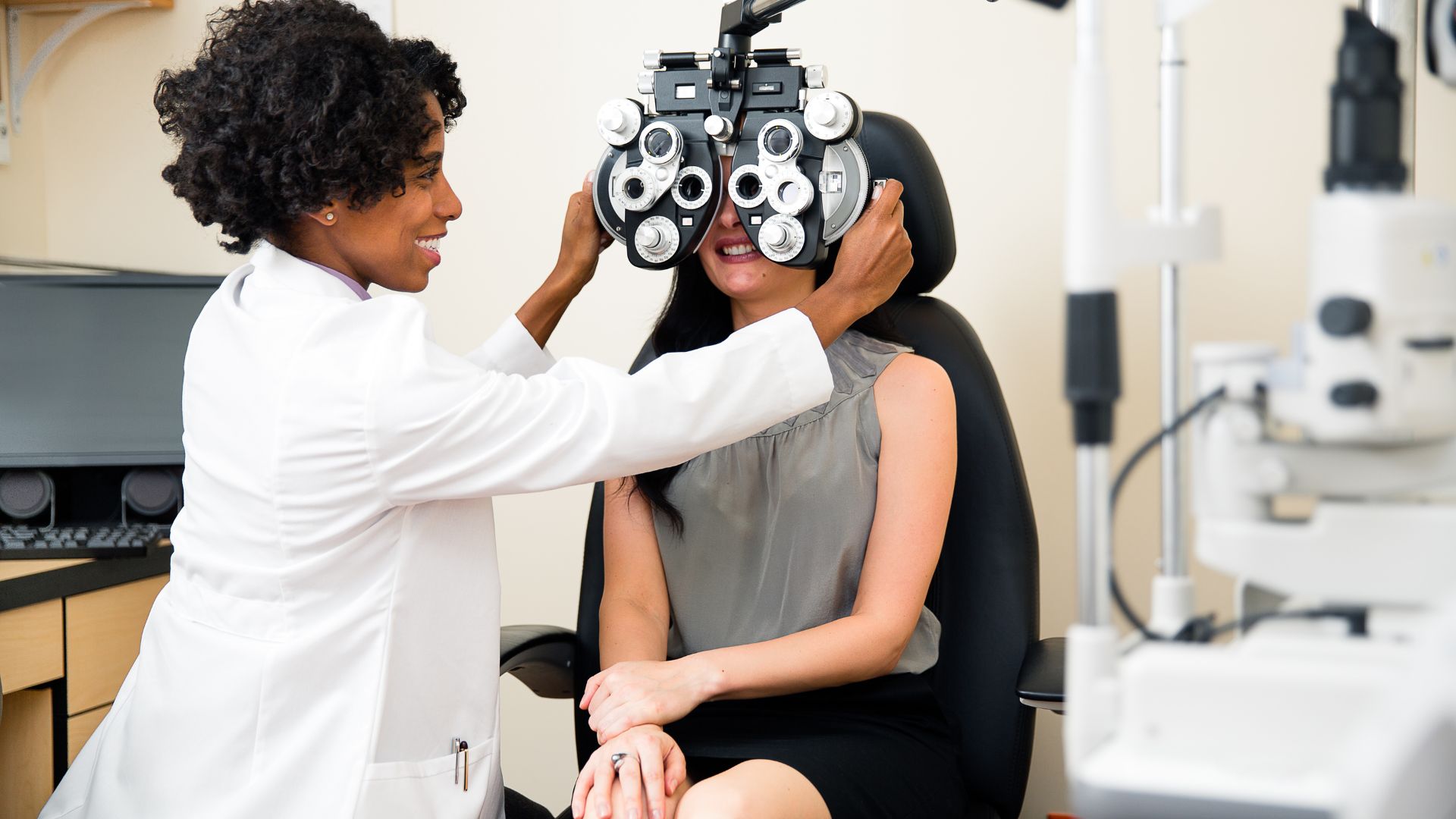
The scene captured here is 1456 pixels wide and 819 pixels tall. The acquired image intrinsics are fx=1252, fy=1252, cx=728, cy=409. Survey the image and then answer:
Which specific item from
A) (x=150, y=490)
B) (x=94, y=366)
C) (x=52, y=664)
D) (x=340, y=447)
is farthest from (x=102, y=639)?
(x=340, y=447)

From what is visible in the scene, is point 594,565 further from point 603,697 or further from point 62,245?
point 62,245

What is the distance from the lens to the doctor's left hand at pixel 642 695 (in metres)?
1.20

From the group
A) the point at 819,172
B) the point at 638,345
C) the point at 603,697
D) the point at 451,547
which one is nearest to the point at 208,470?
the point at 451,547

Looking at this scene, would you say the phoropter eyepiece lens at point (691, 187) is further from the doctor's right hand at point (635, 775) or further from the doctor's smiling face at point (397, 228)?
the doctor's right hand at point (635, 775)

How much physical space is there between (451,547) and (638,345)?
93 centimetres

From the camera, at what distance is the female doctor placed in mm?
1105

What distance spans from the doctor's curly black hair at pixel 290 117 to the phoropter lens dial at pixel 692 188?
0.88 ft

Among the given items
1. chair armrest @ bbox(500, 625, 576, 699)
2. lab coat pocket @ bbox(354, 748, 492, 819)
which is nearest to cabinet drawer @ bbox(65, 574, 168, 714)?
chair armrest @ bbox(500, 625, 576, 699)

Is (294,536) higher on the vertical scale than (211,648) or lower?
higher

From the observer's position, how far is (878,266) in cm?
128

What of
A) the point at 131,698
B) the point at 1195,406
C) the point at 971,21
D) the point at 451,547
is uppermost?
the point at 971,21

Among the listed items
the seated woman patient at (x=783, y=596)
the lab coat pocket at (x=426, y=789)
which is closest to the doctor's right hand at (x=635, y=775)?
the seated woman patient at (x=783, y=596)

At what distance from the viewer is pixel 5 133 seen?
7.10ft

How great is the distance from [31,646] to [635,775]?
80 cm
